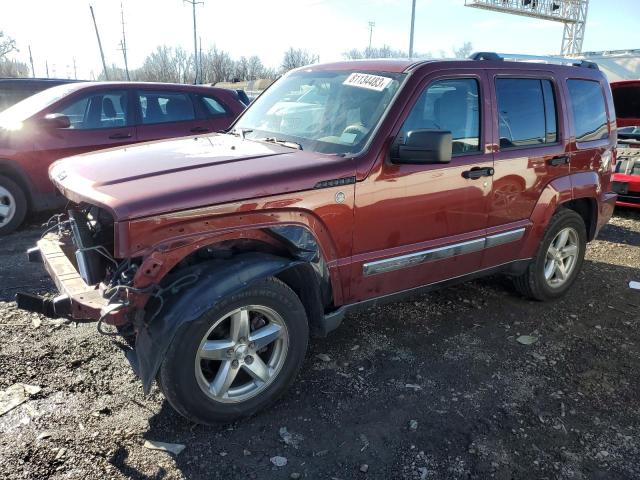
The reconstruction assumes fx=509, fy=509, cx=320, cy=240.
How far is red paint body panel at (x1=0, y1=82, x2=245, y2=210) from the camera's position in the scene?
5824 millimetres

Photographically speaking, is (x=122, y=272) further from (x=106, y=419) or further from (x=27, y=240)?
(x=27, y=240)

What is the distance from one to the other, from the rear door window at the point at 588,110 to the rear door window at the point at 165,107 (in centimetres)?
477

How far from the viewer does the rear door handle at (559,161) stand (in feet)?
13.4

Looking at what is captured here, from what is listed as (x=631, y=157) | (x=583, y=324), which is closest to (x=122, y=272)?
(x=583, y=324)

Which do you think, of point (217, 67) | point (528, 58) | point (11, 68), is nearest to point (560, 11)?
→ point (528, 58)

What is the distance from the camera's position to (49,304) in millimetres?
2566

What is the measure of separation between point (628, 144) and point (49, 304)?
8.34 meters

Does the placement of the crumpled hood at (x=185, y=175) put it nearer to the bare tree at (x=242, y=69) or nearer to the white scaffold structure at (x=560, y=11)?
the white scaffold structure at (x=560, y=11)

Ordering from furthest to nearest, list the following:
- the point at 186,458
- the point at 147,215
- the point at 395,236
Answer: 1. the point at 395,236
2. the point at 186,458
3. the point at 147,215

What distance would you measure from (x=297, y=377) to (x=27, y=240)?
403cm

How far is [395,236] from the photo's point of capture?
129 inches

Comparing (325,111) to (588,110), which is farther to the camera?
(588,110)

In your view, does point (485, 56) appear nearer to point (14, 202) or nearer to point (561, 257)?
point (561, 257)

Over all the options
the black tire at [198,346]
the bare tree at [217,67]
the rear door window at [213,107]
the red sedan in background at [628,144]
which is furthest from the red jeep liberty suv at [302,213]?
the bare tree at [217,67]
